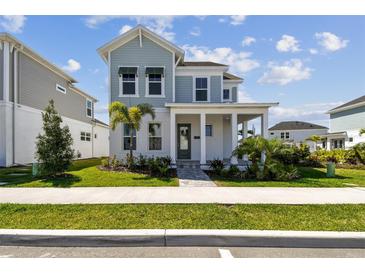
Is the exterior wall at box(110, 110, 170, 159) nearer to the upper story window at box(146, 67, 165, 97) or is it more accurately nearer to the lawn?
the upper story window at box(146, 67, 165, 97)

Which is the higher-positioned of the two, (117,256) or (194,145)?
(194,145)

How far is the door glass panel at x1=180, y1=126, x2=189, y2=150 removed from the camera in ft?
50.9

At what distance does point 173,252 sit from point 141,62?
12446mm

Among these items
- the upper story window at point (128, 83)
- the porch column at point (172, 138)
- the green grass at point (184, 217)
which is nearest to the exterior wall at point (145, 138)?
the porch column at point (172, 138)

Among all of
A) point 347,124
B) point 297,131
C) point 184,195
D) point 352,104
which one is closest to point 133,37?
point 184,195

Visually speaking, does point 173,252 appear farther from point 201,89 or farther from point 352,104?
point 352,104

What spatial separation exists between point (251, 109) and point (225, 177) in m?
4.59

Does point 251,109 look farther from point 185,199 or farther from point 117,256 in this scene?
point 117,256

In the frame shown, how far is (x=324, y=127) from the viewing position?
49844mm

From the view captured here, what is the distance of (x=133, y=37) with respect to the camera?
14359 millimetres

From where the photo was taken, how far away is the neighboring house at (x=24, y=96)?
44.8 ft

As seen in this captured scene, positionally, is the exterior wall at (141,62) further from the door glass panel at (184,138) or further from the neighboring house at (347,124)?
the neighboring house at (347,124)

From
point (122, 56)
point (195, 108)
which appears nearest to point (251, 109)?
point (195, 108)
